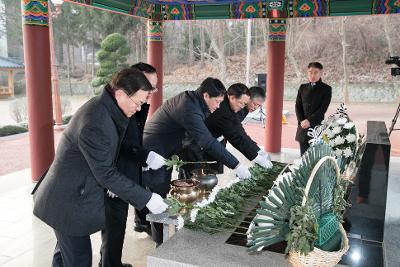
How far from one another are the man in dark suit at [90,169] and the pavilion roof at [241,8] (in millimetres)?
4050

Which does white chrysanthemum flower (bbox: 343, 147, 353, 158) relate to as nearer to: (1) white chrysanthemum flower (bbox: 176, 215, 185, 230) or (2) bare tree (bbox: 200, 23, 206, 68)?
(1) white chrysanthemum flower (bbox: 176, 215, 185, 230)

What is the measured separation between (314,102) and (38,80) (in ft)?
11.1

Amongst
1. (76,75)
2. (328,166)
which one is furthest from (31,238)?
(76,75)

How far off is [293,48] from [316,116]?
19580 mm

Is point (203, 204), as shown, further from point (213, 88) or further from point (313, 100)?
point (313, 100)

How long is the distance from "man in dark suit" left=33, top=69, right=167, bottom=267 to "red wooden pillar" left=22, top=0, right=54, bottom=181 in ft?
9.86

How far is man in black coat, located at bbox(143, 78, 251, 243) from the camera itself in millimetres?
2973

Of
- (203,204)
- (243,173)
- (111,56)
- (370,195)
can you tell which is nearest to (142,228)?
(243,173)

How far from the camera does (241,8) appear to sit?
6.84m

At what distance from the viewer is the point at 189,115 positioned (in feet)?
9.78

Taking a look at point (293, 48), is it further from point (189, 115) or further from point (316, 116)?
point (189, 115)

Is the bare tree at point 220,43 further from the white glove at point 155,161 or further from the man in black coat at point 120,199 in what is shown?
the white glove at point 155,161

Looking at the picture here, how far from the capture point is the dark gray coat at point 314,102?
5.14 metres

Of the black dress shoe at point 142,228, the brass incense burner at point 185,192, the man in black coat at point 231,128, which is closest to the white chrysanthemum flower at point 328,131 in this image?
the man in black coat at point 231,128
